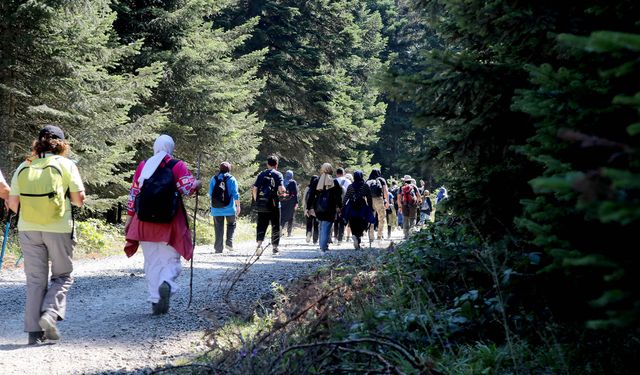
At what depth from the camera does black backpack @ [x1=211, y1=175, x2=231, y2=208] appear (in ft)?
51.9

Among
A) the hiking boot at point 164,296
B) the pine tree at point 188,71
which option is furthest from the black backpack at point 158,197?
the pine tree at point 188,71

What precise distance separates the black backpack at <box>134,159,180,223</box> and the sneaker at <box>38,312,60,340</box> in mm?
1580

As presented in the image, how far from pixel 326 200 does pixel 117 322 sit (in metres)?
8.38

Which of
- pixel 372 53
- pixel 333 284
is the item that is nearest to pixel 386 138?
pixel 372 53

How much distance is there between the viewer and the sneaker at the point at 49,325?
20.8 ft

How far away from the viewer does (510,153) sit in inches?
194

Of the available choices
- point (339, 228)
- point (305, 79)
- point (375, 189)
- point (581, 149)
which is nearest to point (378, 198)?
point (375, 189)

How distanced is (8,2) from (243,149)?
37.6ft

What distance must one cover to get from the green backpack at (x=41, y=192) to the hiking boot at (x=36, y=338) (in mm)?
1024

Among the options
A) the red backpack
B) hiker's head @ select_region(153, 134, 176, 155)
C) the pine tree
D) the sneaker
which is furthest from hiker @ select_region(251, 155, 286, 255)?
the sneaker

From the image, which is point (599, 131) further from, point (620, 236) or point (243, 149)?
point (243, 149)

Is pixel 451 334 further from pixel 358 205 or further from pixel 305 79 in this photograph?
pixel 305 79

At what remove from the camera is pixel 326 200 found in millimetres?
15547

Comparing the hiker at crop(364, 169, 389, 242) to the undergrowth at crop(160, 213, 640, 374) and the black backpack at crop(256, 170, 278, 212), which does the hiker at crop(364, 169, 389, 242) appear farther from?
the undergrowth at crop(160, 213, 640, 374)
